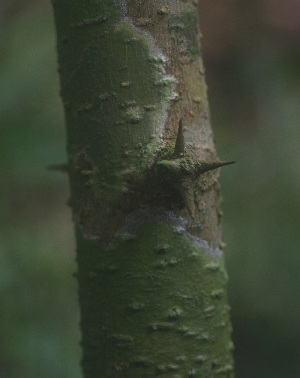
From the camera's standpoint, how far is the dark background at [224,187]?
156cm

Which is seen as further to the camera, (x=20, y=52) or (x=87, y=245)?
(x=20, y=52)

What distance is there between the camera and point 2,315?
1.50 metres

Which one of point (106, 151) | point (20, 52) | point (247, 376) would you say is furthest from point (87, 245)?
point (247, 376)

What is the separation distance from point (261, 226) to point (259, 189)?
0.19 metres

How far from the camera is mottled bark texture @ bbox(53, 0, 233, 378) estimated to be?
629mm

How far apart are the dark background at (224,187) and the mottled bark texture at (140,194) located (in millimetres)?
915

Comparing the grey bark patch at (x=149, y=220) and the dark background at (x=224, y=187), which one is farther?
the dark background at (x=224, y=187)

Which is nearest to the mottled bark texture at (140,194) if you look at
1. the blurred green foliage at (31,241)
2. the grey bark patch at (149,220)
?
the grey bark patch at (149,220)

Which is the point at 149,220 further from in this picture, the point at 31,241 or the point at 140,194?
the point at 31,241

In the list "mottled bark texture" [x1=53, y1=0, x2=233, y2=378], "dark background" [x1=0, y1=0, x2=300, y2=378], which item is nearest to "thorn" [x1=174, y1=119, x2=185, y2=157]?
"mottled bark texture" [x1=53, y1=0, x2=233, y2=378]

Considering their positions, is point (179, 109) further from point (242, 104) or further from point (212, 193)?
point (242, 104)

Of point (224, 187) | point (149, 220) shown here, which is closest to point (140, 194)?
point (149, 220)

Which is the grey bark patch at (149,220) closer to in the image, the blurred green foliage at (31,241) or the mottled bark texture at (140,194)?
the mottled bark texture at (140,194)

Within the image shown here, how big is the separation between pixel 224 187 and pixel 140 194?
1.72 metres
